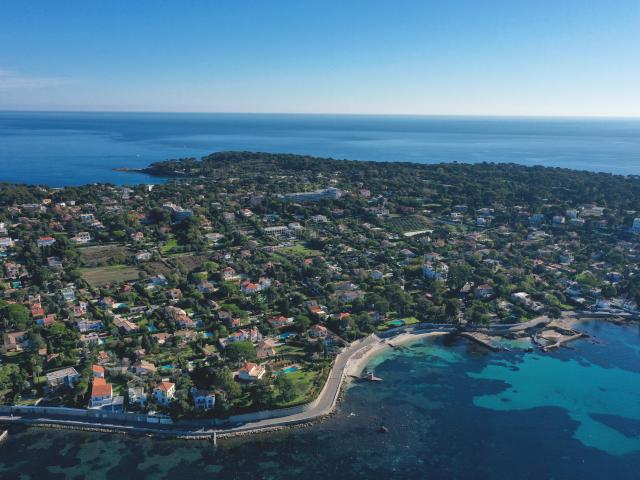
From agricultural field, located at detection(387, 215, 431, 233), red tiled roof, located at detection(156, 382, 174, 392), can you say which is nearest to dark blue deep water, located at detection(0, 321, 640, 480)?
red tiled roof, located at detection(156, 382, 174, 392)

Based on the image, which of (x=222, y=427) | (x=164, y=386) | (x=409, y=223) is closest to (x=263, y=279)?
(x=164, y=386)

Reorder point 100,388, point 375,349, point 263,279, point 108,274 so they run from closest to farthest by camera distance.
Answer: point 100,388 → point 375,349 → point 263,279 → point 108,274

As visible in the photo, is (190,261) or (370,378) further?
(190,261)

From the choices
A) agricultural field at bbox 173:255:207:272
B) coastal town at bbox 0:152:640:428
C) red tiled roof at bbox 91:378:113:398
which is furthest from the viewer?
agricultural field at bbox 173:255:207:272

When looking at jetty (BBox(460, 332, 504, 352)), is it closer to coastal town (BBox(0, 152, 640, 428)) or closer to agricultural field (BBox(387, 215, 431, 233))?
coastal town (BBox(0, 152, 640, 428))

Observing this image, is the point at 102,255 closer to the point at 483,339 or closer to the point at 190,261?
the point at 190,261

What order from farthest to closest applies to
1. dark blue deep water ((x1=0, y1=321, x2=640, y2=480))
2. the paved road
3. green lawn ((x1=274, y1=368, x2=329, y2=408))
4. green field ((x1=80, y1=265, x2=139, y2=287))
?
1. green field ((x1=80, y1=265, x2=139, y2=287))
2. green lawn ((x1=274, y1=368, x2=329, y2=408))
3. the paved road
4. dark blue deep water ((x1=0, y1=321, x2=640, y2=480))
